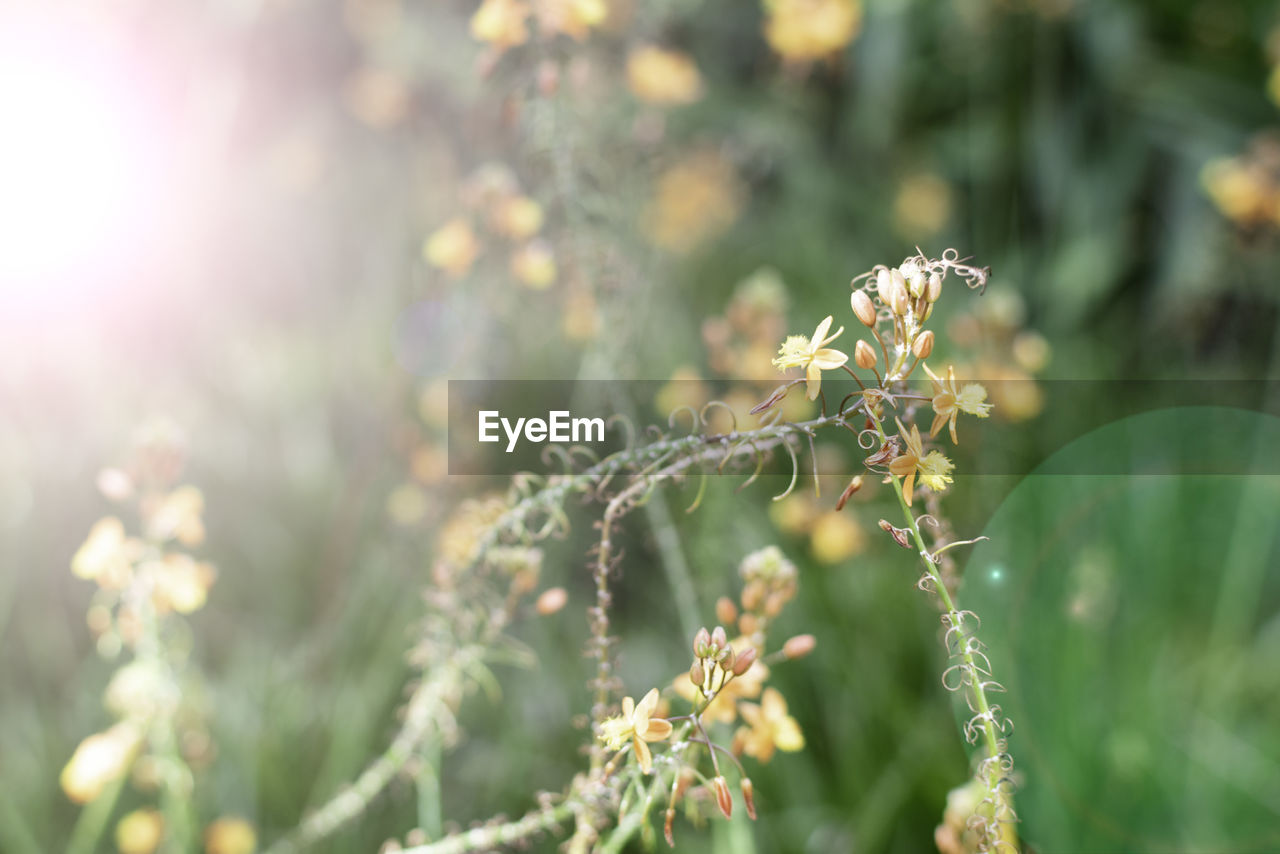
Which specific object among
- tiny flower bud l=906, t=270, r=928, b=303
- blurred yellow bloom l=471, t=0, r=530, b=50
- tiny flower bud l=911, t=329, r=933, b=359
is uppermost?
blurred yellow bloom l=471, t=0, r=530, b=50

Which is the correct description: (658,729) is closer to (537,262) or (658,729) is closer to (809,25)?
(537,262)

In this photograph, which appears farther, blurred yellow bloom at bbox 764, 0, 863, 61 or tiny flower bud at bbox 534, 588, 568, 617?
blurred yellow bloom at bbox 764, 0, 863, 61

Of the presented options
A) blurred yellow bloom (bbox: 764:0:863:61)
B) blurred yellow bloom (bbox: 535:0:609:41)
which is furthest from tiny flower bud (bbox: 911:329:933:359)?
blurred yellow bloom (bbox: 764:0:863:61)

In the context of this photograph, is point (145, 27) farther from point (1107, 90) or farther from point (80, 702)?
point (1107, 90)

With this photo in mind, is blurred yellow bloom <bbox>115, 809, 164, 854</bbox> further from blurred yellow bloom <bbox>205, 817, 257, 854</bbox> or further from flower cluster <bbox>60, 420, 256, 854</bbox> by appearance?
flower cluster <bbox>60, 420, 256, 854</bbox>

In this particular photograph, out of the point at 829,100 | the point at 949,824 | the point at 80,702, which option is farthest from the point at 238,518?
the point at 829,100

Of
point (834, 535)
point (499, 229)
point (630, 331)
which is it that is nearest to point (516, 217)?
point (499, 229)

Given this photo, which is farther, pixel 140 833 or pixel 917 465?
pixel 140 833
